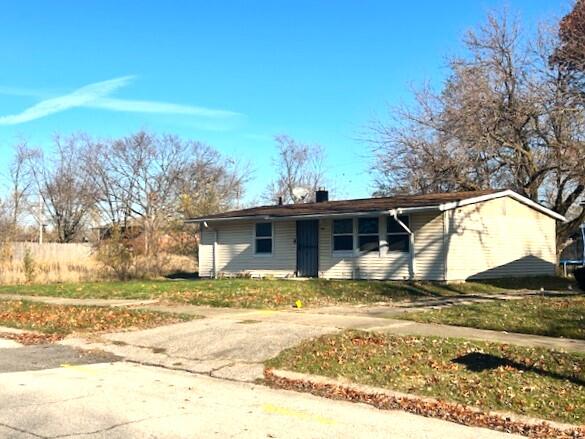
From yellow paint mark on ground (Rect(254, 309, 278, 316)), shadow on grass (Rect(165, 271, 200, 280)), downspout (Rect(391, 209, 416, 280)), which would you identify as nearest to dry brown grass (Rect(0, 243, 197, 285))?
shadow on grass (Rect(165, 271, 200, 280))

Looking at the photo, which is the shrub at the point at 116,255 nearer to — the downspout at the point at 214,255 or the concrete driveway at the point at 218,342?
the downspout at the point at 214,255

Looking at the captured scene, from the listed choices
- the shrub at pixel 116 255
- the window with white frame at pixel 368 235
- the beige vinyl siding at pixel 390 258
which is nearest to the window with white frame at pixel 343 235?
the beige vinyl siding at pixel 390 258

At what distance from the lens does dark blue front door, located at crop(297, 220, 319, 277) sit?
24.4 metres

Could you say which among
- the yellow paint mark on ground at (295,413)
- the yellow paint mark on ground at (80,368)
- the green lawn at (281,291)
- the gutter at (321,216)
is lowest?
the yellow paint mark on ground at (295,413)

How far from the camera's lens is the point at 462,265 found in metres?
21.5

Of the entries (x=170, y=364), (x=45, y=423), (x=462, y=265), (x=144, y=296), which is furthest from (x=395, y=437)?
(x=462, y=265)

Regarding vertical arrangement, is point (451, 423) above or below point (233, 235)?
below

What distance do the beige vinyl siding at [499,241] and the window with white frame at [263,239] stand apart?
7.57 meters

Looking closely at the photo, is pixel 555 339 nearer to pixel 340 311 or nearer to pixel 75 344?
pixel 340 311

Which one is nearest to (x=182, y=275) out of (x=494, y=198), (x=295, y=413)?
(x=494, y=198)

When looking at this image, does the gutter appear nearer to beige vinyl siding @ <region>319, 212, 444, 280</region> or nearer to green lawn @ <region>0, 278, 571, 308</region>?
beige vinyl siding @ <region>319, 212, 444, 280</region>

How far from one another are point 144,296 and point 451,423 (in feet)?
44.6

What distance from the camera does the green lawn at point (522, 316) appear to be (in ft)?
35.4

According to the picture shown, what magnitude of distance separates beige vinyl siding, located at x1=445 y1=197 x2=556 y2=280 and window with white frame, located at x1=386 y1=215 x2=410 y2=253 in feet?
4.72
